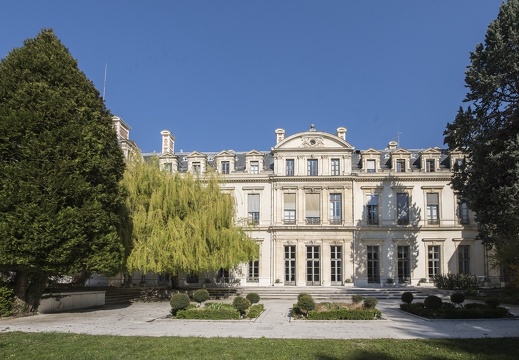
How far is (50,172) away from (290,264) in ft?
71.3

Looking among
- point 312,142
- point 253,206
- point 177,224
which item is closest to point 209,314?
point 177,224

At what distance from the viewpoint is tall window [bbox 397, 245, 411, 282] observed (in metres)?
33.3

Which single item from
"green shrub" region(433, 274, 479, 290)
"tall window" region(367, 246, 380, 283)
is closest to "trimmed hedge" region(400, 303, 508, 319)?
"green shrub" region(433, 274, 479, 290)

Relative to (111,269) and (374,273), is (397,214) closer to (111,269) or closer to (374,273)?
(374,273)

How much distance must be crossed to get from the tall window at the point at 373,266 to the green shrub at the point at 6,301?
80.3 ft

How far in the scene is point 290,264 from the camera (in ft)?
111

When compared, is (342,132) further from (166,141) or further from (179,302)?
(179,302)

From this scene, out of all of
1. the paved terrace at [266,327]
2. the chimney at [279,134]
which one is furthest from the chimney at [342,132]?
the paved terrace at [266,327]

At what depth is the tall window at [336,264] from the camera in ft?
109

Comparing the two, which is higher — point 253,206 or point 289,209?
point 253,206

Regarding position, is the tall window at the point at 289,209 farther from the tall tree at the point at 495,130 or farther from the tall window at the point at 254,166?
the tall tree at the point at 495,130

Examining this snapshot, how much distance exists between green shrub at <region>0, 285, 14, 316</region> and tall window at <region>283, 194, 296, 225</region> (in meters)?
21.2

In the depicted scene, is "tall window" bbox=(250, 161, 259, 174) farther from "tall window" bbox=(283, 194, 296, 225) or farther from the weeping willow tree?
the weeping willow tree

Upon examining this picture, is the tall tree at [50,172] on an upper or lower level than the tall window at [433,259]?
upper
